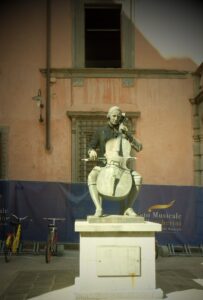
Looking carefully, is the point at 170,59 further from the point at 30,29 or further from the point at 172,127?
the point at 30,29

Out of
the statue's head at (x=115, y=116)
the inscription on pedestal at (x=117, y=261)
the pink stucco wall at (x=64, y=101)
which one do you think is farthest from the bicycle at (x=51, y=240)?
the statue's head at (x=115, y=116)

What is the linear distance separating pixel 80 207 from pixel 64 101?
Answer: 3.16m

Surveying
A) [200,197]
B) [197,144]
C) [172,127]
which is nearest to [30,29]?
[172,127]

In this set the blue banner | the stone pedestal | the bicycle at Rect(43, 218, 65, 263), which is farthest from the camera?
the blue banner

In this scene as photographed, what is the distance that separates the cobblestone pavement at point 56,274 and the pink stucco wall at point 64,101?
107 inches

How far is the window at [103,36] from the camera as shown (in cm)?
1256

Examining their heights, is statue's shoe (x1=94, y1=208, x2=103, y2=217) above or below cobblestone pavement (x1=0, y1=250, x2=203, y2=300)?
above

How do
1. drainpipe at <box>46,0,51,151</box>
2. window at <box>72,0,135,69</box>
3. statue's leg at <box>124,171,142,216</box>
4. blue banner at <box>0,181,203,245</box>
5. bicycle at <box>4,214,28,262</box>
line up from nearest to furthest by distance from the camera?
statue's leg at <box>124,171,142,216</box>, bicycle at <box>4,214,28,262</box>, blue banner at <box>0,181,203,245</box>, drainpipe at <box>46,0,51,151</box>, window at <box>72,0,135,69</box>

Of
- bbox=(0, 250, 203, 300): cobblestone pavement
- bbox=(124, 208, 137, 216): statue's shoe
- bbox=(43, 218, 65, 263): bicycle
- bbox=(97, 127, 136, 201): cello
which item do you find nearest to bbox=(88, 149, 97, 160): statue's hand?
bbox=(97, 127, 136, 201): cello

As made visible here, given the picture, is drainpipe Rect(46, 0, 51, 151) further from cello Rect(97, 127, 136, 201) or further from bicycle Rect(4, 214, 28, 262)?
cello Rect(97, 127, 136, 201)

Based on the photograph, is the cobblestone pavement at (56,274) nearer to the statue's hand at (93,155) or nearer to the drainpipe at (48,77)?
the statue's hand at (93,155)

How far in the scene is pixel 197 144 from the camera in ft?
37.8

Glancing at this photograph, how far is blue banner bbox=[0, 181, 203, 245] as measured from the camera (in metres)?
9.87

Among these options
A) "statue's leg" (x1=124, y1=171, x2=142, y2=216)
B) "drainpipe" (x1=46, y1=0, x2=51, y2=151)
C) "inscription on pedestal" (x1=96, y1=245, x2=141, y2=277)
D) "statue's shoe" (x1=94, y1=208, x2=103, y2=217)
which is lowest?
"inscription on pedestal" (x1=96, y1=245, x2=141, y2=277)
